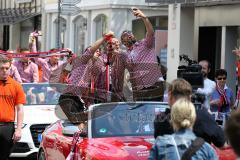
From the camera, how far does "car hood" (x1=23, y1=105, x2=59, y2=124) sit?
1343 centimetres

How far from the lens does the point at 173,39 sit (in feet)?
87.9

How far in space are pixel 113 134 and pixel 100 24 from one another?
2297 centimetres

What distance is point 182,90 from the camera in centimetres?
638

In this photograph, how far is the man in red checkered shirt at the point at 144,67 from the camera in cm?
1094

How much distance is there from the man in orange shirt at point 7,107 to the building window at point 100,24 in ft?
70.4

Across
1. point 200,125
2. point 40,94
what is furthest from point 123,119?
point 40,94

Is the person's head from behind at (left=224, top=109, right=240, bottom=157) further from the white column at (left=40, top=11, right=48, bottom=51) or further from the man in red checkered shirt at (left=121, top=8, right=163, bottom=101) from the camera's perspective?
the white column at (left=40, top=11, right=48, bottom=51)

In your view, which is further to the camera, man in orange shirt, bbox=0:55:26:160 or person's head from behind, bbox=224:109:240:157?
man in orange shirt, bbox=0:55:26:160

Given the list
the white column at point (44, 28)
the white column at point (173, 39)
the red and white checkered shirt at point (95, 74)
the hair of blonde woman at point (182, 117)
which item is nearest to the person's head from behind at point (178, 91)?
the hair of blonde woman at point (182, 117)

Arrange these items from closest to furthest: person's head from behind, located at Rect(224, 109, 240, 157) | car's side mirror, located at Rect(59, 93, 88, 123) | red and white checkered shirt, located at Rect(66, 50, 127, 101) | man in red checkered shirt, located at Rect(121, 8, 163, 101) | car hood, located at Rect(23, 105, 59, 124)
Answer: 1. person's head from behind, located at Rect(224, 109, 240, 157)
2. car's side mirror, located at Rect(59, 93, 88, 123)
3. red and white checkered shirt, located at Rect(66, 50, 127, 101)
4. man in red checkered shirt, located at Rect(121, 8, 163, 101)
5. car hood, located at Rect(23, 105, 59, 124)

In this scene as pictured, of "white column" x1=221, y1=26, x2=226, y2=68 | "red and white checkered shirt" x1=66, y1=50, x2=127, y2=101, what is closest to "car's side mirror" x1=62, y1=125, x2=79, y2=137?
"red and white checkered shirt" x1=66, y1=50, x2=127, y2=101

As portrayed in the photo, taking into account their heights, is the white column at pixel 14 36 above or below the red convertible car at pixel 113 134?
above

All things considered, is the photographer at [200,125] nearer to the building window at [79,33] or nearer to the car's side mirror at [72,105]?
the car's side mirror at [72,105]

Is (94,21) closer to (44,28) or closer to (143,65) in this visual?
(44,28)
